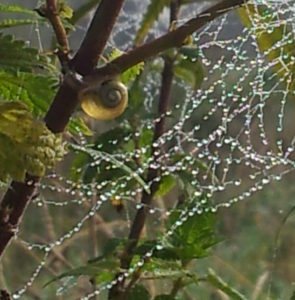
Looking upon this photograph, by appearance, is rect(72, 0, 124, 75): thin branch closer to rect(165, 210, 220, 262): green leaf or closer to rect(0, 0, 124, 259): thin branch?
rect(0, 0, 124, 259): thin branch

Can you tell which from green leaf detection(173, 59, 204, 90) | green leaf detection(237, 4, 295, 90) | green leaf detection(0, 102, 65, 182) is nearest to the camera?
green leaf detection(0, 102, 65, 182)

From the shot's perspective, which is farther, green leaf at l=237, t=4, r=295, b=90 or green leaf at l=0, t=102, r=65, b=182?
green leaf at l=237, t=4, r=295, b=90

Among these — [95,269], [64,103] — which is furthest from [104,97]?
[95,269]

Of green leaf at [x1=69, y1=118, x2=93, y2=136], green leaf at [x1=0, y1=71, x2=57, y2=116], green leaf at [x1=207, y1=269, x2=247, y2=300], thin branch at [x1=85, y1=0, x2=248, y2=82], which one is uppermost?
thin branch at [x1=85, y1=0, x2=248, y2=82]

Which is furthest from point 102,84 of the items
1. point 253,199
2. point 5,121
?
point 253,199

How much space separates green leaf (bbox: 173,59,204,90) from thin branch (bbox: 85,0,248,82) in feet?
0.60

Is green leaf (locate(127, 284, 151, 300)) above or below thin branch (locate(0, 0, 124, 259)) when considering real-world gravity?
below

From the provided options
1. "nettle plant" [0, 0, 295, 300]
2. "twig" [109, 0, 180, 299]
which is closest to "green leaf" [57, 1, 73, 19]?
"nettle plant" [0, 0, 295, 300]

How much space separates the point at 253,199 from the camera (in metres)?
1.77

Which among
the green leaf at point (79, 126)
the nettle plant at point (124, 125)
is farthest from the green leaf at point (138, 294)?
the green leaf at point (79, 126)

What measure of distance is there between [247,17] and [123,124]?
0.16 metres

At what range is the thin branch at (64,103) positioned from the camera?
308 mm

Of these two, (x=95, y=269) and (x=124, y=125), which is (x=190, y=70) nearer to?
(x=124, y=125)

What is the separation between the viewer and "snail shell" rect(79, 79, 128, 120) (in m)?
0.31
